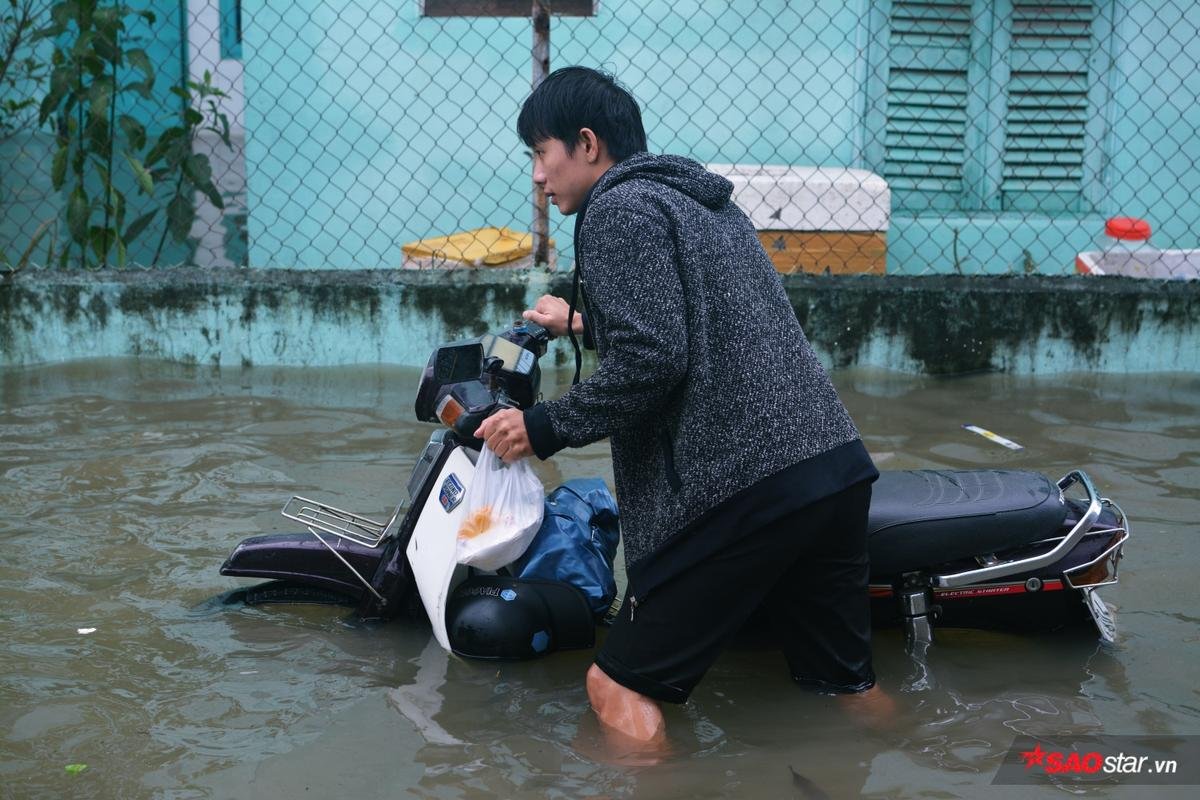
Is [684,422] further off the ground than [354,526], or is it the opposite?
[684,422]

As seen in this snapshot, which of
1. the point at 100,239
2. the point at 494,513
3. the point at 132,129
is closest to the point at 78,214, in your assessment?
the point at 100,239

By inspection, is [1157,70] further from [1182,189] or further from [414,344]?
[414,344]

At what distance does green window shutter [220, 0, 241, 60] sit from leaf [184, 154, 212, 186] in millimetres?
2998

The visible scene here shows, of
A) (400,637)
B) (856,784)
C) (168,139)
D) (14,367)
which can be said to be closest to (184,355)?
(14,367)

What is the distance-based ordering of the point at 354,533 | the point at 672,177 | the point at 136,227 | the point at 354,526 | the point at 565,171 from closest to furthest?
the point at 672,177 < the point at 565,171 < the point at 354,533 < the point at 354,526 < the point at 136,227

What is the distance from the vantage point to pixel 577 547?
323 cm

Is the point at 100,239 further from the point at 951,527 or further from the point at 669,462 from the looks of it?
the point at 951,527

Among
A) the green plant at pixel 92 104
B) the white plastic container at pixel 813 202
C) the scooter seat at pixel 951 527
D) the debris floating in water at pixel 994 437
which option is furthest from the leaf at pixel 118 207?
the scooter seat at pixel 951 527

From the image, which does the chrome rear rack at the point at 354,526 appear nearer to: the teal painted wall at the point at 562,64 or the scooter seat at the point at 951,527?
the scooter seat at the point at 951,527

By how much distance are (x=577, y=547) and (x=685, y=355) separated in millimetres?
897

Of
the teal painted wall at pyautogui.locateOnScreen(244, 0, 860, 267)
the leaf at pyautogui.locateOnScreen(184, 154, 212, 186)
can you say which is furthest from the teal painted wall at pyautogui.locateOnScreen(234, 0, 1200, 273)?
the leaf at pyautogui.locateOnScreen(184, 154, 212, 186)

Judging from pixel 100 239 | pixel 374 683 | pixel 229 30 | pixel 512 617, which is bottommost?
pixel 374 683

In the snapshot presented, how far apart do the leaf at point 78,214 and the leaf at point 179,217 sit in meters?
0.58

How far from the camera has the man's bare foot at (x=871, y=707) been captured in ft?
9.38
